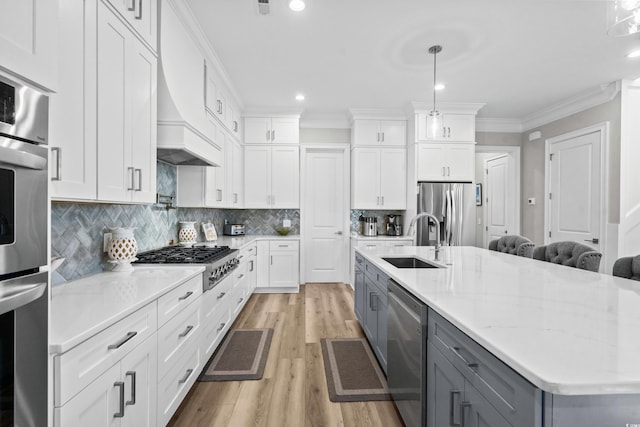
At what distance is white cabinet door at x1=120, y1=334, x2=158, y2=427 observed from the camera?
128 cm

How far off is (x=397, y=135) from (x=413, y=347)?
3994 millimetres

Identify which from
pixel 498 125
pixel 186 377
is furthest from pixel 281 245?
pixel 498 125

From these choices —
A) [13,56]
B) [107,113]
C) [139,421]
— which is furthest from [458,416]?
[107,113]

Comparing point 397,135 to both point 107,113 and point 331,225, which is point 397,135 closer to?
point 331,225

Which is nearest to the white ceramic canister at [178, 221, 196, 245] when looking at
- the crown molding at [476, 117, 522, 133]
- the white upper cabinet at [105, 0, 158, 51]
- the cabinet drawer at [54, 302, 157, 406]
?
the white upper cabinet at [105, 0, 158, 51]

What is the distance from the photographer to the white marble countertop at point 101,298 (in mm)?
1022

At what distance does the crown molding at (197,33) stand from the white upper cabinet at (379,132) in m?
2.11

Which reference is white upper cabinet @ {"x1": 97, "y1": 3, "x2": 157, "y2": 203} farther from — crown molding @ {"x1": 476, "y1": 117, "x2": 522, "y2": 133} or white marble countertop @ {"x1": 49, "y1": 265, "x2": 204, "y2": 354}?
crown molding @ {"x1": 476, "y1": 117, "x2": 522, "y2": 133}

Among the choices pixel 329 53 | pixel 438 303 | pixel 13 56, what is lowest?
pixel 438 303

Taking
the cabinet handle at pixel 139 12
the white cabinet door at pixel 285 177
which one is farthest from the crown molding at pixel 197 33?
the white cabinet door at pixel 285 177

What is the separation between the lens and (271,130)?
493 cm

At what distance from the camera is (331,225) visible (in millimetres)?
5402

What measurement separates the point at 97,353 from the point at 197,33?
259 cm

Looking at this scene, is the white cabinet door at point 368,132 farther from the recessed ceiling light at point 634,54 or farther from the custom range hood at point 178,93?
the recessed ceiling light at point 634,54
